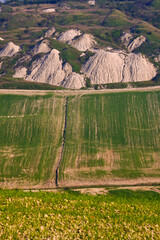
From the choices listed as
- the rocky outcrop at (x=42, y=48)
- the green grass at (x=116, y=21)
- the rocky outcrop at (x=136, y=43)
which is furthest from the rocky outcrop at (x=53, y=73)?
the green grass at (x=116, y=21)

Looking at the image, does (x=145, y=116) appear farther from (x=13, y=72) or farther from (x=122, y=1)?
(x=122, y=1)

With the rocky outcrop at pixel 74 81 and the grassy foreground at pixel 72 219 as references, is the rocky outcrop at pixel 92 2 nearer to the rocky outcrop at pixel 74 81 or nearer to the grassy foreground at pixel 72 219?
the rocky outcrop at pixel 74 81

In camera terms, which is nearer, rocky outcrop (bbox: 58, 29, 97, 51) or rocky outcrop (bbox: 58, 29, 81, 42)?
rocky outcrop (bbox: 58, 29, 97, 51)

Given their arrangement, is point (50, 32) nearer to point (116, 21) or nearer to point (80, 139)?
point (116, 21)

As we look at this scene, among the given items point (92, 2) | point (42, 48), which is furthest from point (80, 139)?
point (92, 2)

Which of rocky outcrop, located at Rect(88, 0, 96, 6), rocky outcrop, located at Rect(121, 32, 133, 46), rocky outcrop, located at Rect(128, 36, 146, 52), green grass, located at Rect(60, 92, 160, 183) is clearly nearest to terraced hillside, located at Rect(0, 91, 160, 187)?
green grass, located at Rect(60, 92, 160, 183)

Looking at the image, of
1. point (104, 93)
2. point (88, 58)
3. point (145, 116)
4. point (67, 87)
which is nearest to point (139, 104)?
point (145, 116)

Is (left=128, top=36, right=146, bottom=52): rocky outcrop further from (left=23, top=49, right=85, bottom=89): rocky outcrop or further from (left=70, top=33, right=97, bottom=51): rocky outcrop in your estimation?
(left=23, top=49, right=85, bottom=89): rocky outcrop
